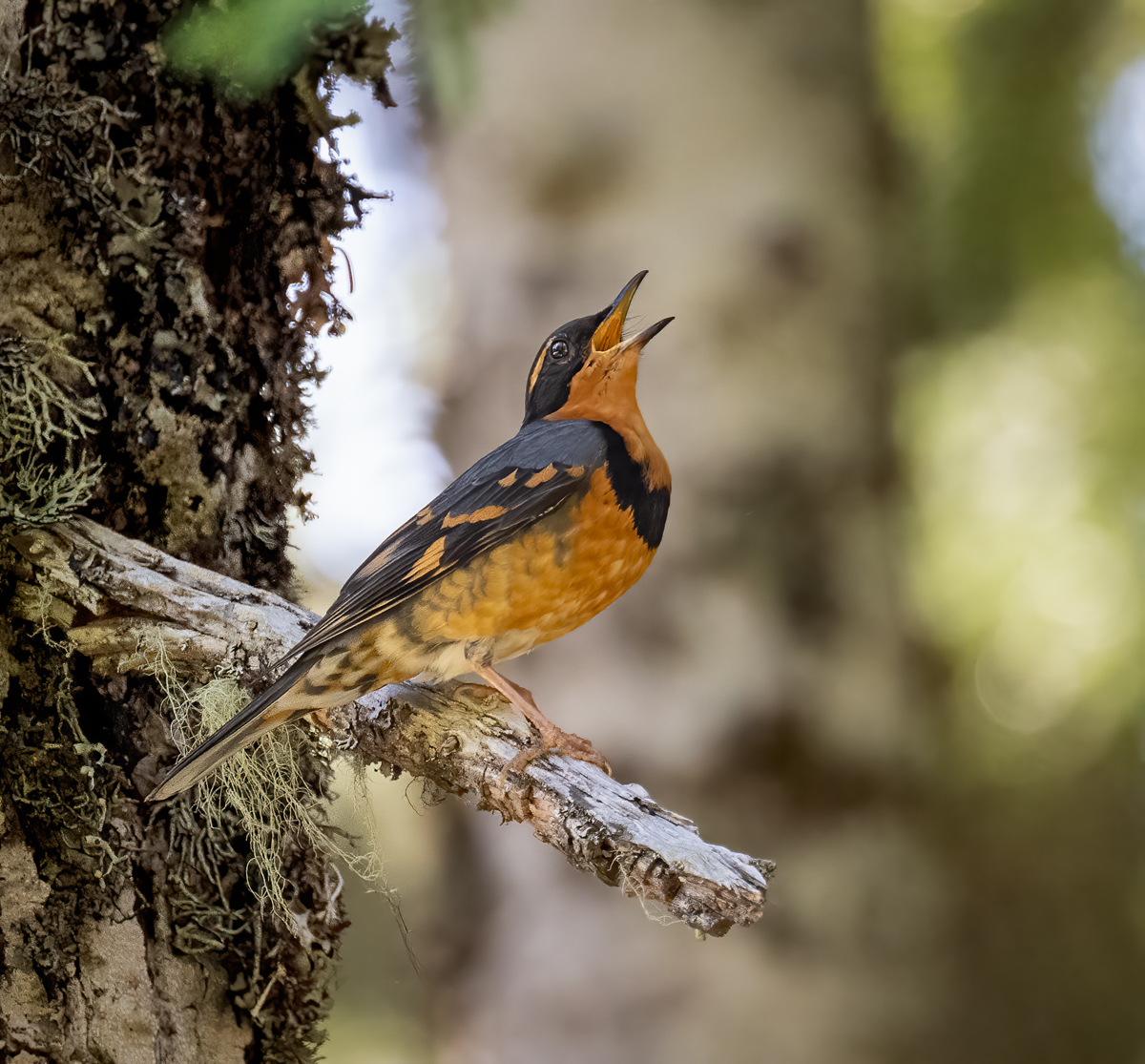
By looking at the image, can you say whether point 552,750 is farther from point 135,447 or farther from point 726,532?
point 726,532

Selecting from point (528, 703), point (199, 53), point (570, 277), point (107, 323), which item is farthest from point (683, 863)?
point (570, 277)

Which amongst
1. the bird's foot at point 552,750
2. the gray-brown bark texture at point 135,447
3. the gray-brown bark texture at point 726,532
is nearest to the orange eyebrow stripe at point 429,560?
the bird's foot at point 552,750

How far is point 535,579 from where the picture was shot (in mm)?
1344

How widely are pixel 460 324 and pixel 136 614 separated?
49.7 inches

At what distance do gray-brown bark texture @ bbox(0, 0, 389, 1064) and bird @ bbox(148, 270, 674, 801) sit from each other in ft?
0.87

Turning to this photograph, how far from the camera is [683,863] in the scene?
0.97m

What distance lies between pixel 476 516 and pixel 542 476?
0.38ft

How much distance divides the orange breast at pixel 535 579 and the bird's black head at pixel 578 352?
23 cm

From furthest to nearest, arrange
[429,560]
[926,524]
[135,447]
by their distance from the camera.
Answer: [926,524] < [135,447] < [429,560]

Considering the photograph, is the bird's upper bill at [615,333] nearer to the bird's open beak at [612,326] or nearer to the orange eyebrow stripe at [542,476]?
the bird's open beak at [612,326]

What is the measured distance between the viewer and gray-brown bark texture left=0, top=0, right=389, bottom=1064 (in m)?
1.49

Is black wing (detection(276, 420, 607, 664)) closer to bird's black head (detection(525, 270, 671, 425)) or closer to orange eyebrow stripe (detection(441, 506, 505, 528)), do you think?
orange eyebrow stripe (detection(441, 506, 505, 528))

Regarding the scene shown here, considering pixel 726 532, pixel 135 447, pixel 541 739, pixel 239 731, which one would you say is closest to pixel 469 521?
pixel 541 739

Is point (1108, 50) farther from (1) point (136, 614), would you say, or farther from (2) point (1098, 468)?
(1) point (136, 614)
